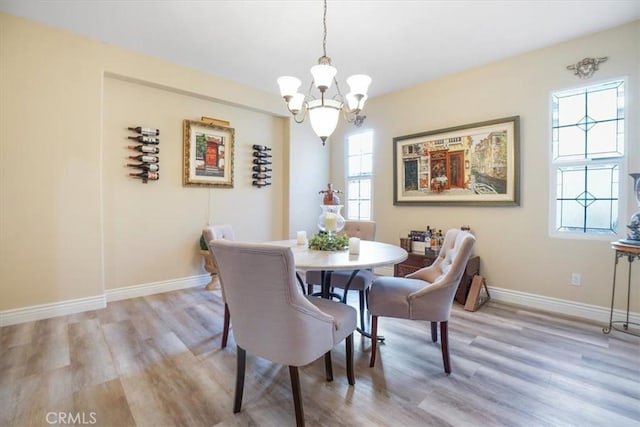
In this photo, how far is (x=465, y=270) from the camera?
9.62 ft

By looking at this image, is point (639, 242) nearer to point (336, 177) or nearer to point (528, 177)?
point (528, 177)

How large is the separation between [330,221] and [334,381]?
3.70 feet

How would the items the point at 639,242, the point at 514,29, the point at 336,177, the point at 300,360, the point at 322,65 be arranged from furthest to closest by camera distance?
the point at 336,177, the point at 514,29, the point at 639,242, the point at 322,65, the point at 300,360

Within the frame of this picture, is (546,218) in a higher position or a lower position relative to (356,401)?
higher

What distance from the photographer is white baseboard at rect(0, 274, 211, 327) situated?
2518 mm

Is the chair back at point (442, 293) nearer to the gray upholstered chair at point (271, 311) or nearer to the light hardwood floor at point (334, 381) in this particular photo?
the light hardwood floor at point (334, 381)

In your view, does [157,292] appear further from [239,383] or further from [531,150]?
[531,150]

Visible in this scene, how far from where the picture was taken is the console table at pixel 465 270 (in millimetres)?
3068

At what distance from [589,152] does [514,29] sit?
53.5 inches

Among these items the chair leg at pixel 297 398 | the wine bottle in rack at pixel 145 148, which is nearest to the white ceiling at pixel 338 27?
the wine bottle in rack at pixel 145 148

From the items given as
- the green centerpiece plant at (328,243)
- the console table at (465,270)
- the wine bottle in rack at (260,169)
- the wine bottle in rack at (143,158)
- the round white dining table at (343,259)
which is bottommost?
the console table at (465,270)

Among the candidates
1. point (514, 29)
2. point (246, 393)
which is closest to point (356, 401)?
point (246, 393)

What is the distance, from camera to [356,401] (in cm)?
157

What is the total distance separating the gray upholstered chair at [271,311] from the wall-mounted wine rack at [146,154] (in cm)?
243
